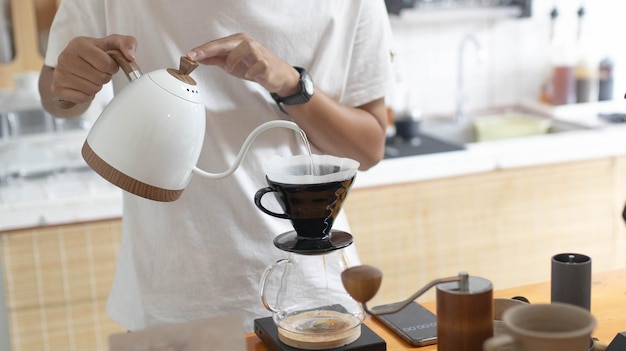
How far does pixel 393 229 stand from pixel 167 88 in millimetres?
1471

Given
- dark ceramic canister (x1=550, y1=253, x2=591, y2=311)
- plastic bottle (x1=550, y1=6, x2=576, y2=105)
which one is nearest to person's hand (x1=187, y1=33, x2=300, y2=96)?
dark ceramic canister (x1=550, y1=253, x2=591, y2=311)

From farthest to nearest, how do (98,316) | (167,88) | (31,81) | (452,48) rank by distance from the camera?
(452,48), (31,81), (98,316), (167,88)

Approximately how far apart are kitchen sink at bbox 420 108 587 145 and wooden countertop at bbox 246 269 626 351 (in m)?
1.48

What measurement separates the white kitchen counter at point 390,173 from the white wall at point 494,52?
1.75 ft

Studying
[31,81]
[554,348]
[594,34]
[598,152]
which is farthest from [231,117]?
[594,34]

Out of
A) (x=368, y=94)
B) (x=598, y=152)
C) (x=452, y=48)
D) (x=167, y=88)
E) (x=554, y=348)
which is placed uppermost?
(x=167, y=88)

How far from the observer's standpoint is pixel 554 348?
89cm

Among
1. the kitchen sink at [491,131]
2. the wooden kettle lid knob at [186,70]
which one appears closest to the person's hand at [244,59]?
the wooden kettle lid knob at [186,70]

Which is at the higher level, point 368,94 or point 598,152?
point 368,94

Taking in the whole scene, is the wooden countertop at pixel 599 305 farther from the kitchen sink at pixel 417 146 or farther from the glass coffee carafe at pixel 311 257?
the kitchen sink at pixel 417 146

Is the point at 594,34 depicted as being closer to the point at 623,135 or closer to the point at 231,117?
the point at 623,135

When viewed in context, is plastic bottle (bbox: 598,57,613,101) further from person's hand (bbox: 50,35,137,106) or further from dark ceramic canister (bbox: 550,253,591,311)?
person's hand (bbox: 50,35,137,106)

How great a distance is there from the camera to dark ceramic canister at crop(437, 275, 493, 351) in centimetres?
100

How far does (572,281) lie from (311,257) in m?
0.37
